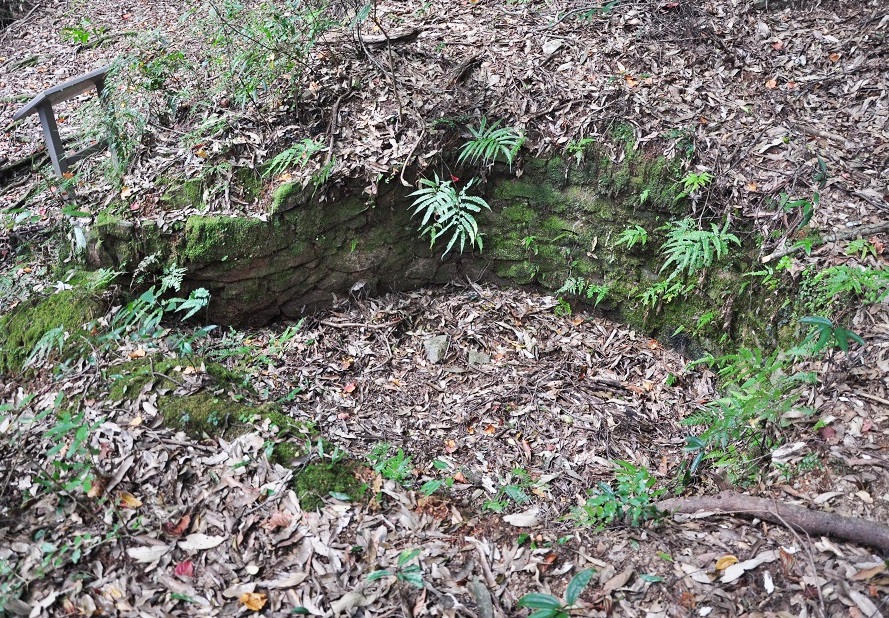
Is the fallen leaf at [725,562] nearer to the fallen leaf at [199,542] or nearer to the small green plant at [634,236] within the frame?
the fallen leaf at [199,542]

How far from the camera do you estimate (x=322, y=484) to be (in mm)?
3168

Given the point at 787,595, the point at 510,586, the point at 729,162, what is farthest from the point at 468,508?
the point at 729,162

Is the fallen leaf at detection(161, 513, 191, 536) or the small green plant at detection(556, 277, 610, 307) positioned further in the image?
the small green plant at detection(556, 277, 610, 307)

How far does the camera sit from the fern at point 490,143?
4914 millimetres

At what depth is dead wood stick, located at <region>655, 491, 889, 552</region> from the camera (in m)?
2.64

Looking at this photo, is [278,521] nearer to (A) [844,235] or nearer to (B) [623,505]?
(B) [623,505]

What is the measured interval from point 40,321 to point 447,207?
10.3 feet

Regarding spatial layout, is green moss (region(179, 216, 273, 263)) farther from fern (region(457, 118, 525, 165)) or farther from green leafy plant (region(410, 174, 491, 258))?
fern (region(457, 118, 525, 165))

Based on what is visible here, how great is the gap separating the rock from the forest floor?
35 millimetres

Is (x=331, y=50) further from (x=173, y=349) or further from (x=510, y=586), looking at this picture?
(x=510, y=586)

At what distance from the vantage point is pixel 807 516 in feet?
9.16

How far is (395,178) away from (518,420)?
2.28 meters

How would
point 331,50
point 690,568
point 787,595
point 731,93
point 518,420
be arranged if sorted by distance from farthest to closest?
point 331,50 < point 731,93 < point 518,420 < point 690,568 < point 787,595

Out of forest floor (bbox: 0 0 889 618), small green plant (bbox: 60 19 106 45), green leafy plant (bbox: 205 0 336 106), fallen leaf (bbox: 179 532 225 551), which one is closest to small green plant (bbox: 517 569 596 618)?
forest floor (bbox: 0 0 889 618)
